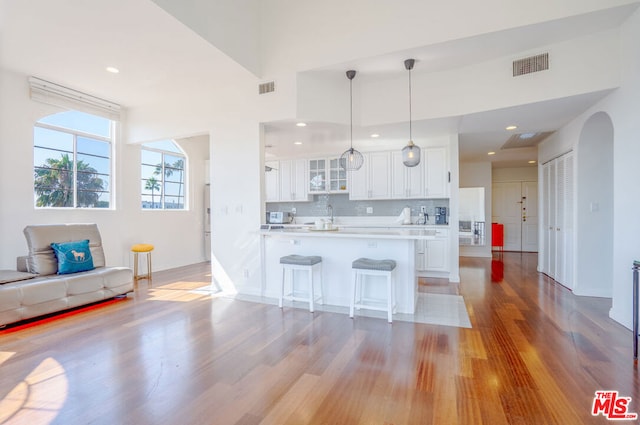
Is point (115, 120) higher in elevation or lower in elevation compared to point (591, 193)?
higher

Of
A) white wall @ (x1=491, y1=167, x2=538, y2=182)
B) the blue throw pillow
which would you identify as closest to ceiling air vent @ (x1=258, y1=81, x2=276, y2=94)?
the blue throw pillow

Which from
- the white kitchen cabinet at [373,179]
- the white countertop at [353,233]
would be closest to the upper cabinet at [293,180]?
the white kitchen cabinet at [373,179]

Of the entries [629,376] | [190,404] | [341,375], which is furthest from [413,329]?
[190,404]

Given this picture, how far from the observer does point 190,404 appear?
1.91 metres

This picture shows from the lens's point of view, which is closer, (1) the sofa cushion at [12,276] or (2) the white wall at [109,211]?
(1) the sofa cushion at [12,276]

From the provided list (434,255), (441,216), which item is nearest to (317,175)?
(441,216)

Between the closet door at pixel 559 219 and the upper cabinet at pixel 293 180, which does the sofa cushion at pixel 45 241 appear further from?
the closet door at pixel 559 219

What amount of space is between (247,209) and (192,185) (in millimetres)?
3263

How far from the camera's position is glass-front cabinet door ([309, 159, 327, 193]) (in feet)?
22.2

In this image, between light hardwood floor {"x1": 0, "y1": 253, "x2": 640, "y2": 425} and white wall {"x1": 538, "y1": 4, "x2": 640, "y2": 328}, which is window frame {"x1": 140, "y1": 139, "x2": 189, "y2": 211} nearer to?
light hardwood floor {"x1": 0, "y1": 253, "x2": 640, "y2": 425}

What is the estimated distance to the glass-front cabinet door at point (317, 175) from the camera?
675 cm

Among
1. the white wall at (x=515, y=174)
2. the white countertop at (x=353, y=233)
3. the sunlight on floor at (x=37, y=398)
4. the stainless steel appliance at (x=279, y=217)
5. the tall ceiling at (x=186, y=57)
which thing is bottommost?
the sunlight on floor at (x=37, y=398)

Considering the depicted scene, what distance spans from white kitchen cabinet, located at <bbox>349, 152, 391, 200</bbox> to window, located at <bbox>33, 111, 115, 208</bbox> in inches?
180

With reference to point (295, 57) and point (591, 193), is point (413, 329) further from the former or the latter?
point (295, 57)
